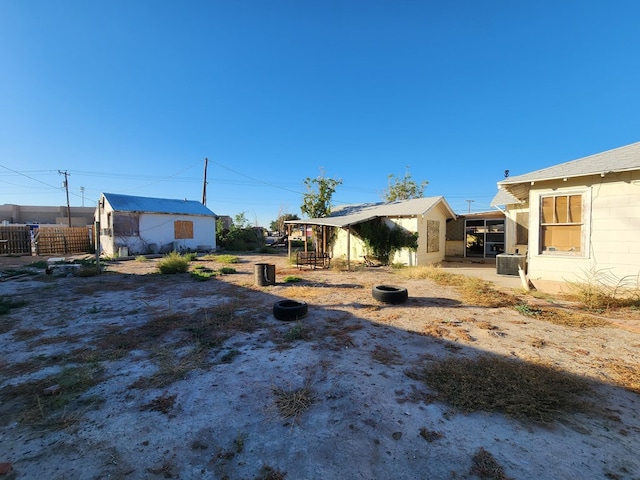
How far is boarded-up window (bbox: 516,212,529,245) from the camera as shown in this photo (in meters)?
14.1

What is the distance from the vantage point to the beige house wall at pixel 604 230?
622cm

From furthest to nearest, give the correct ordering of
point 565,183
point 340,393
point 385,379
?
1. point 565,183
2. point 385,379
3. point 340,393

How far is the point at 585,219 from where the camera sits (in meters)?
6.80

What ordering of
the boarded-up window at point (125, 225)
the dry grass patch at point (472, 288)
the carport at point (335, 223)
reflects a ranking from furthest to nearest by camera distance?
the boarded-up window at point (125, 225) → the carport at point (335, 223) → the dry grass patch at point (472, 288)

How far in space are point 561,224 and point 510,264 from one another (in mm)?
3749

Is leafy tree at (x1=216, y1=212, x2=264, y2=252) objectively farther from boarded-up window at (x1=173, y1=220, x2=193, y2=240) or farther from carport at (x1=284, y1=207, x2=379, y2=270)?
carport at (x1=284, y1=207, x2=379, y2=270)

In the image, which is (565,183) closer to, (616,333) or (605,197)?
(605,197)

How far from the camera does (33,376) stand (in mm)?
3391

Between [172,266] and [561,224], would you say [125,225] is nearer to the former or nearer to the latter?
[172,266]

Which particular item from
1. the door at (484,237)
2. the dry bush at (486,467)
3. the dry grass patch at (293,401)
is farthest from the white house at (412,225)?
the dry bush at (486,467)

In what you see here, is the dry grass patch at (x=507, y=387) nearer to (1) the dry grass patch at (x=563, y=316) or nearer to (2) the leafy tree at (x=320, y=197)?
(1) the dry grass patch at (x=563, y=316)

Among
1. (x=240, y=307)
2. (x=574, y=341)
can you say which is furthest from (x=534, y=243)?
(x=240, y=307)

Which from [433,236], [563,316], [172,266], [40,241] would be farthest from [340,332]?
[40,241]

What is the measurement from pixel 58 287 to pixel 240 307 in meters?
6.86
